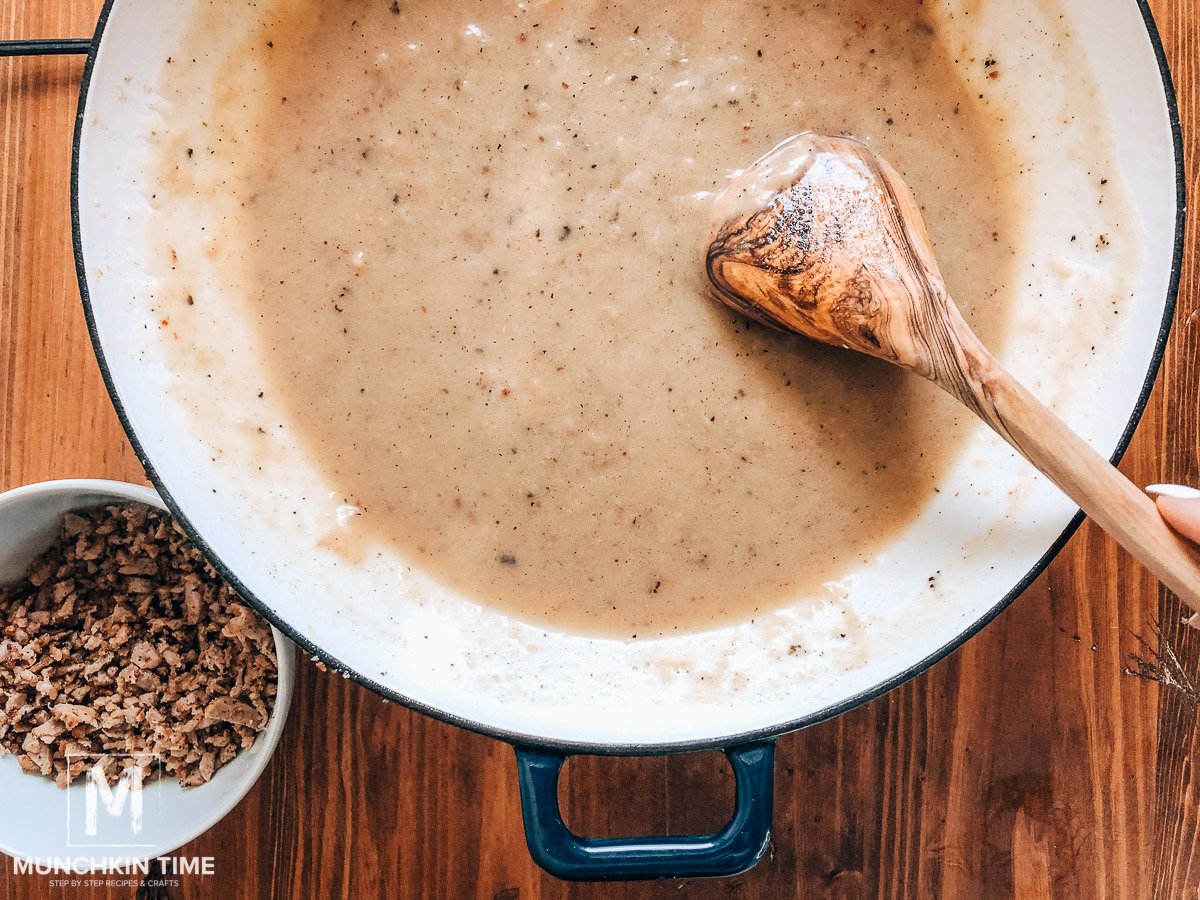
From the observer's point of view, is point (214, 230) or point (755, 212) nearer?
point (755, 212)

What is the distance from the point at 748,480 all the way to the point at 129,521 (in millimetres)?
684

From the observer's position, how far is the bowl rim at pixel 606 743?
95cm

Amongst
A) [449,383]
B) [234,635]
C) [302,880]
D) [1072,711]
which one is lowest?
[302,880]

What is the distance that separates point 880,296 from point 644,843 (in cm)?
58

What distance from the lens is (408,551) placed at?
1.16 meters

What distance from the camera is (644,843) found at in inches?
37.7

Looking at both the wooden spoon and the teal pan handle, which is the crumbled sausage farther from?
the wooden spoon

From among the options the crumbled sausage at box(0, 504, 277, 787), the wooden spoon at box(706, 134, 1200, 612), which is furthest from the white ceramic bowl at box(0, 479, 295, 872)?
the wooden spoon at box(706, 134, 1200, 612)

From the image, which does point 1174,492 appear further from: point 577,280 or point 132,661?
point 132,661

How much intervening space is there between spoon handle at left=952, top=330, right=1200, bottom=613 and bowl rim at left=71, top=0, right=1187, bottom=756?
0.29 feet

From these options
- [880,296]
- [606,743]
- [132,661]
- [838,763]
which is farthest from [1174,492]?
[132,661]

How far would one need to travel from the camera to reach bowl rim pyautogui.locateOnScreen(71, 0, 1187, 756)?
948 mm

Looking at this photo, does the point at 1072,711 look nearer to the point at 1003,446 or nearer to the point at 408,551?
the point at 1003,446

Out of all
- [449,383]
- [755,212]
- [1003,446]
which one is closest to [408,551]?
[449,383]
